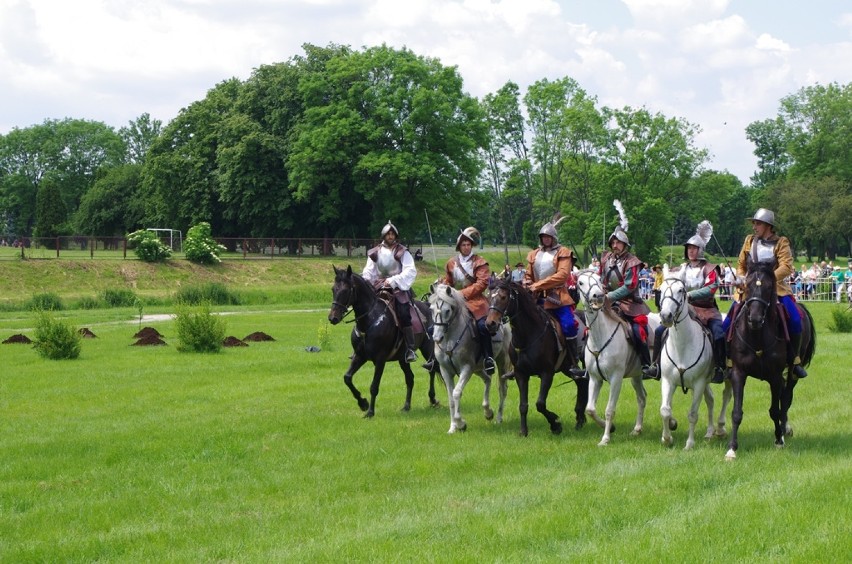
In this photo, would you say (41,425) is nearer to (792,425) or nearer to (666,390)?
(666,390)

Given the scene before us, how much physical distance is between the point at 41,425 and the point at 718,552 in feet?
36.2

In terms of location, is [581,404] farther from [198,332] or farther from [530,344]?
[198,332]

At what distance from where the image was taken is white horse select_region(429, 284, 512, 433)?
46.1 feet

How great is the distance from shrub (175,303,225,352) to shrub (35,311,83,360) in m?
2.59

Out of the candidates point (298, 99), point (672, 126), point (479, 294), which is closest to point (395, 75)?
point (298, 99)

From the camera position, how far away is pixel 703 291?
509 inches

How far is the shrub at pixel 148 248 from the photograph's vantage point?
55531 millimetres

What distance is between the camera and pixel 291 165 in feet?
217

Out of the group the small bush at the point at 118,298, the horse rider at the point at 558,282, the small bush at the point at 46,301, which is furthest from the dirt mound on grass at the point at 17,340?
the horse rider at the point at 558,282

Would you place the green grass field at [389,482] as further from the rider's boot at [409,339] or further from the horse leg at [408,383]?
the rider's boot at [409,339]

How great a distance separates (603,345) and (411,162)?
53.3m

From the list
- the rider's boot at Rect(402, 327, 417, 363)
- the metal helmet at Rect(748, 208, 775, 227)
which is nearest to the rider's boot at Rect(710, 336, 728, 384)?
the metal helmet at Rect(748, 208, 775, 227)

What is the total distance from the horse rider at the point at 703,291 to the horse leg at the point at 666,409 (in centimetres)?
72

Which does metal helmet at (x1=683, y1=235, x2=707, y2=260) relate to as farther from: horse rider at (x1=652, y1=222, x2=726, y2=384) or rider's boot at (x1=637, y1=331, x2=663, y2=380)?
rider's boot at (x1=637, y1=331, x2=663, y2=380)
